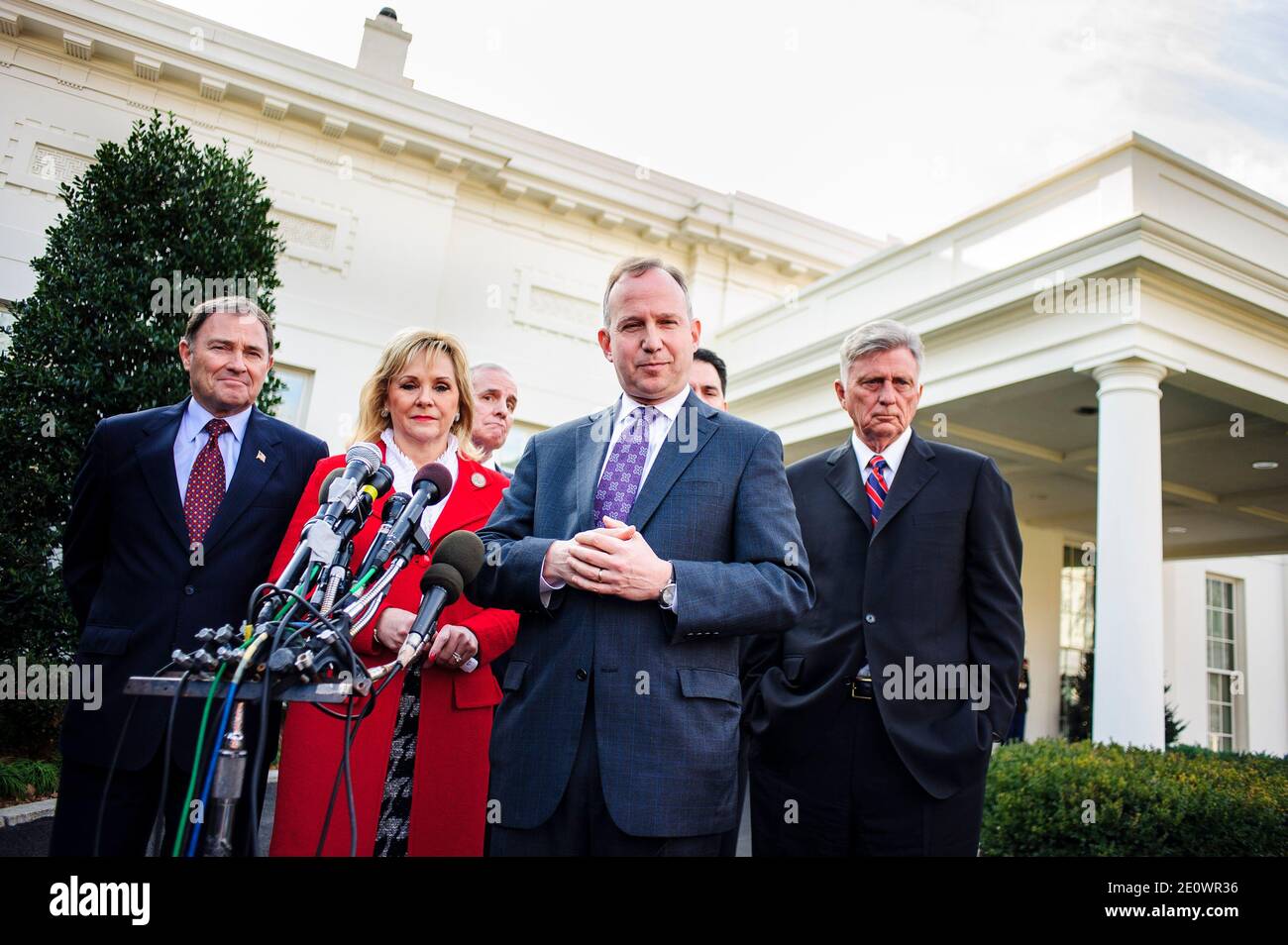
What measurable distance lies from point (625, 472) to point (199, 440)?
167 cm

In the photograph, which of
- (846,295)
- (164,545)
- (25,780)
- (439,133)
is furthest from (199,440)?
(439,133)

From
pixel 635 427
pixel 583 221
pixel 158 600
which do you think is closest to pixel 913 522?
pixel 635 427

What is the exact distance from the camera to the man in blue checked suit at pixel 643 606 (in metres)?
2.00

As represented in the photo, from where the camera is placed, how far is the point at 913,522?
296cm

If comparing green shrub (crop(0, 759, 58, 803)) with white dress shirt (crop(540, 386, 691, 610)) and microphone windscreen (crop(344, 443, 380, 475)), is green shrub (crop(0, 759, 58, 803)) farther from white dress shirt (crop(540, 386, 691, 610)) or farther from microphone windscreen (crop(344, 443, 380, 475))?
white dress shirt (crop(540, 386, 691, 610))

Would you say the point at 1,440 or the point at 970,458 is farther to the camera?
the point at 1,440

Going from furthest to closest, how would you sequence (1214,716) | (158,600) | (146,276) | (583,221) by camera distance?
(1214,716) < (583,221) < (146,276) < (158,600)

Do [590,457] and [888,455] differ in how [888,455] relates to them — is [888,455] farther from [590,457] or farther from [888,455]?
[590,457]

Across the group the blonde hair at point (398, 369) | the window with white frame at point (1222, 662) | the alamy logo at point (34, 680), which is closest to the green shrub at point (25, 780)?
the alamy logo at point (34, 680)

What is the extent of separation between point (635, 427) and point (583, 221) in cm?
1547
